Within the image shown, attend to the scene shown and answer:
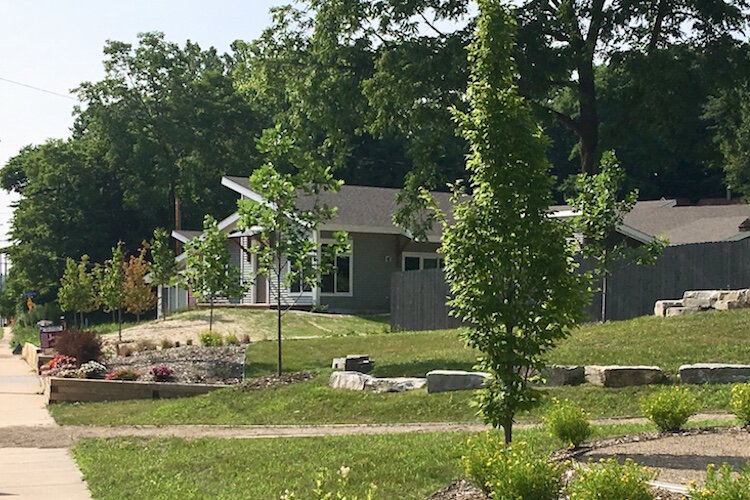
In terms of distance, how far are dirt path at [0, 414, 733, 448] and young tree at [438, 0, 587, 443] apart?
347cm

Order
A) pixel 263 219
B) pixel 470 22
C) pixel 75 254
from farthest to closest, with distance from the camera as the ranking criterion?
pixel 75 254 → pixel 470 22 → pixel 263 219

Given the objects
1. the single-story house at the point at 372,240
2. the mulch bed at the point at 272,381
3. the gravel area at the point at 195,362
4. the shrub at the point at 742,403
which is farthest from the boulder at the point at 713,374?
the single-story house at the point at 372,240

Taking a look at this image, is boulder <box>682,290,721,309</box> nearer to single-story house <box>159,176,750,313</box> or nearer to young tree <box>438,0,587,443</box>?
young tree <box>438,0,587,443</box>

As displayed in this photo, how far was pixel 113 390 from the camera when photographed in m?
19.0

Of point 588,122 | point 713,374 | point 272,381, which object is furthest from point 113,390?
point 588,122

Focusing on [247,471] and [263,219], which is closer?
[247,471]

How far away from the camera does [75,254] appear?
65312 mm

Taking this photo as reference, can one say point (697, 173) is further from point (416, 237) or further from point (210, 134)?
point (416, 237)

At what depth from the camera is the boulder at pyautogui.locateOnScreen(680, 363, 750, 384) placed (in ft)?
46.7

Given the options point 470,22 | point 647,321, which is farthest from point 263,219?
point 470,22

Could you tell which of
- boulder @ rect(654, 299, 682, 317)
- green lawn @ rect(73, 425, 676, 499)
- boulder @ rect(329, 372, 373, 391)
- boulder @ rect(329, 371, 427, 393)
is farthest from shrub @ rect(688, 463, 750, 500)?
boulder @ rect(654, 299, 682, 317)

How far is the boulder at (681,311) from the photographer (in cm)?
2092

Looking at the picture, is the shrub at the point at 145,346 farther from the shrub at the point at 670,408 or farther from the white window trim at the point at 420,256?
the shrub at the point at 670,408

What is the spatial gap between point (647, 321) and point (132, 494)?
545 inches
